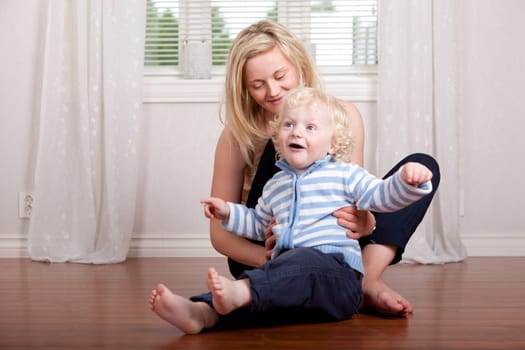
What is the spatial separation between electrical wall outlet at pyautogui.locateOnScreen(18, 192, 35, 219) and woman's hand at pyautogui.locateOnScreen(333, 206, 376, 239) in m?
2.15

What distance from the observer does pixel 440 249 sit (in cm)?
366

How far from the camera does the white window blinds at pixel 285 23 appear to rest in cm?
398

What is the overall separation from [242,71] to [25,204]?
178 cm

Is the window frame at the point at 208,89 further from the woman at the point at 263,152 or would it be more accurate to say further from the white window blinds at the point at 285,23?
the woman at the point at 263,152

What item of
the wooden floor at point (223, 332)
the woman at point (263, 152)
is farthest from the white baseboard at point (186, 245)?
the woman at point (263, 152)

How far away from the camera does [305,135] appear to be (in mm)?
2072

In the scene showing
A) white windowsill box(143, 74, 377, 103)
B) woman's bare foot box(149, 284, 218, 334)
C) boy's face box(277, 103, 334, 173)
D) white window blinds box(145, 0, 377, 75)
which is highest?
white window blinds box(145, 0, 377, 75)

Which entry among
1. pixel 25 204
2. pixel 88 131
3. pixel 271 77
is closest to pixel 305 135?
pixel 271 77

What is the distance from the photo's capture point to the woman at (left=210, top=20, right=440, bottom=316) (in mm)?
2344

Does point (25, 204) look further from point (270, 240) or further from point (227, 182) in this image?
point (270, 240)

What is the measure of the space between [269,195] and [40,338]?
650 mm

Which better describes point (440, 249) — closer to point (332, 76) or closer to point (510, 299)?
point (332, 76)

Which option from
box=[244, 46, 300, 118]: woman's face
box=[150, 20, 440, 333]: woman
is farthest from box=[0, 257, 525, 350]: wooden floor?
box=[244, 46, 300, 118]: woman's face

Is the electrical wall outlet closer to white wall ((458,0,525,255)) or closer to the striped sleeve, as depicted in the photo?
white wall ((458,0,525,255))
